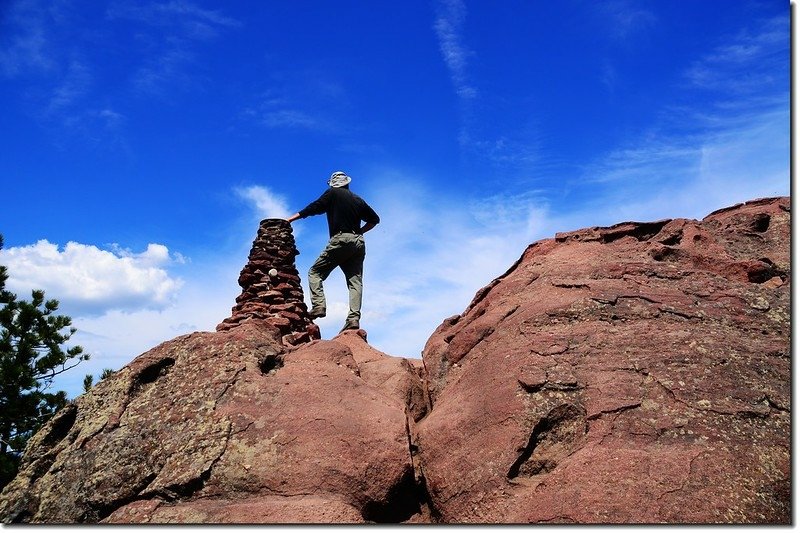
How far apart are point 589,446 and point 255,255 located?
7.81 meters

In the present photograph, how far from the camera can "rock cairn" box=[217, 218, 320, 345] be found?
37.6 ft

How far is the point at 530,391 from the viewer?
7.12 metres

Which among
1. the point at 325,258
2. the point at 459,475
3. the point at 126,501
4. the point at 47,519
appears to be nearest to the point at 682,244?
the point at 459,475

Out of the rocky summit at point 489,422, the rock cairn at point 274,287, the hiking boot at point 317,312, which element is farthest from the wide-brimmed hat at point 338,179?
the rocky summit at point 489,422

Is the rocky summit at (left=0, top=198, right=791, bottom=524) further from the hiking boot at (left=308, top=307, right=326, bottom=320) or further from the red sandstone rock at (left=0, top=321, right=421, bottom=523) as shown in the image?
the hiking boot at (left=308, top=307, right=326, bottom=320)

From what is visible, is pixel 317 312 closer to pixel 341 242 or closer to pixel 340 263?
pixel 340 263

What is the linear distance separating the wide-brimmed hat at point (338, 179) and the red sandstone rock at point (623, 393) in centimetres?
475

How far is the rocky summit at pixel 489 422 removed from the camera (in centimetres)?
600

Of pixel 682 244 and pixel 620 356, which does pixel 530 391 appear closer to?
pixel 620 356

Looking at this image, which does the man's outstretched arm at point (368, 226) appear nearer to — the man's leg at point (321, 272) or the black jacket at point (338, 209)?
the black jacket at point (338, 209)

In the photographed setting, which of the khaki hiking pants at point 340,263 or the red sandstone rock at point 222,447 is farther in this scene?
the khaki hiking pants at point 340,263

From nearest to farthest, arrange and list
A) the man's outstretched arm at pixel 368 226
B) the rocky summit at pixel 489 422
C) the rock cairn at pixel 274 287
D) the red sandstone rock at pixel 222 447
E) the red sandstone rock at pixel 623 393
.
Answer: the red sandstone rock at pixel 623 393 → the rocky summit at pixel 489 422 → the red sandstone rock at pixel 222 447 → the rock cairn at pixel 274 287 → the man's outstretched arm at pixel 368 226

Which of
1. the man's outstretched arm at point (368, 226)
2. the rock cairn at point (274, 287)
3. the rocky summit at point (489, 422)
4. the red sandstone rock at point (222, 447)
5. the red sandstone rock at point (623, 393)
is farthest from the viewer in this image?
the man's outstretched arm at point (368, 226)

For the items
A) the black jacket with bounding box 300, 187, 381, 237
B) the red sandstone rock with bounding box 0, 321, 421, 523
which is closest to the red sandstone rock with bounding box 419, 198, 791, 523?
the red sandstone rock with bounding box 0, 321, 421, 523
